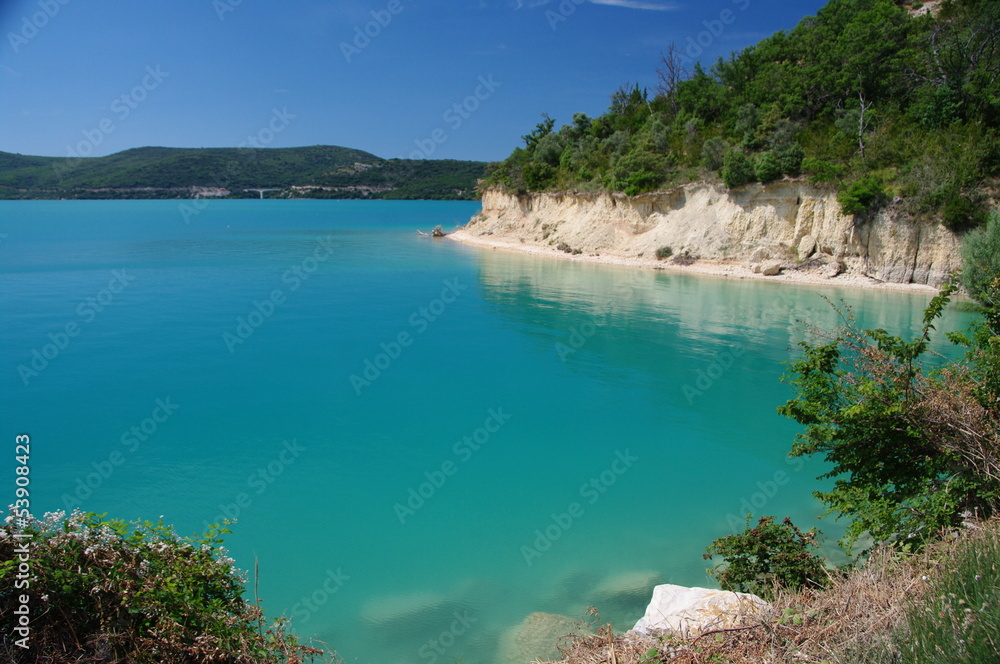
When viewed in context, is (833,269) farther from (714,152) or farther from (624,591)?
(624,591)

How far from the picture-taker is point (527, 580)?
9227 mm

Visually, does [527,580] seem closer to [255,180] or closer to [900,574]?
[900,574]

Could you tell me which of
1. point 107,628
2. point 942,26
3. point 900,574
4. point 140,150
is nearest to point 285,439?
point 107,628

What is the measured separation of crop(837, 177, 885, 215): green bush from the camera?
3241cm

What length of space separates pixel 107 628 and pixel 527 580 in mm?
6282

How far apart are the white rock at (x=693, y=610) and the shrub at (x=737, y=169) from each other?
36.0m

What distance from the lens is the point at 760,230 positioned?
124ft

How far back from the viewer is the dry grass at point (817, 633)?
14.3ft

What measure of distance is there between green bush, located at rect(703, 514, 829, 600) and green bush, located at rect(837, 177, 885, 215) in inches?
1224

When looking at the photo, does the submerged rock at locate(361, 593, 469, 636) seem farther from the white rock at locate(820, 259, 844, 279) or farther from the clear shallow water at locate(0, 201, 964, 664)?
the white rock at locate(820, 259, 844, 279)

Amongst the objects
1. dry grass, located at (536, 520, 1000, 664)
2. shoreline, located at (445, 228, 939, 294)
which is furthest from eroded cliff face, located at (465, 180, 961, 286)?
dry grass, located at (536, 520, 1000, 664)

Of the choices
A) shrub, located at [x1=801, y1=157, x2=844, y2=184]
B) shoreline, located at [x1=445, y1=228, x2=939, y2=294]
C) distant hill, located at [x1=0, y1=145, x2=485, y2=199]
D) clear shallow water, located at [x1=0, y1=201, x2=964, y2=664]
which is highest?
distant hill, located at [x1=0, y1=145, x2=485, y2=199]

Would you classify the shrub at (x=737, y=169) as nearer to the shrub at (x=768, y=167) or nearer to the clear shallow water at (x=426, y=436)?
the shrub at (x=768, y=167)

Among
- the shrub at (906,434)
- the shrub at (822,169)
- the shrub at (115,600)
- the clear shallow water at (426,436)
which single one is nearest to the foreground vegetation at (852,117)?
the shrub at (822,169)
